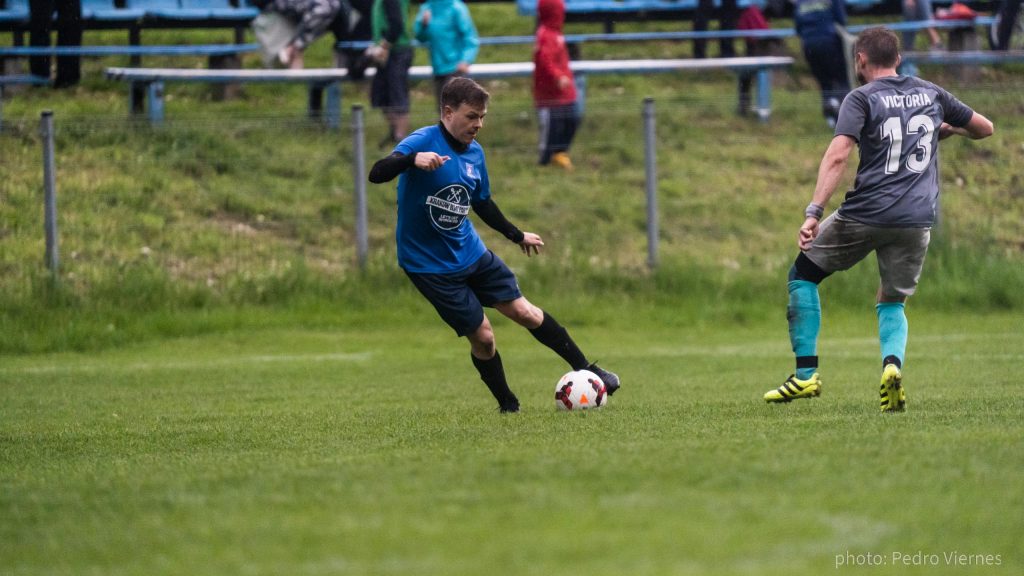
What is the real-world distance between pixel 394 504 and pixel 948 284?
37.5 ft

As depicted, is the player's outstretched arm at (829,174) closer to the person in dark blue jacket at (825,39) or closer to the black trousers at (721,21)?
→ the person in dark blue jacket at (825,39)

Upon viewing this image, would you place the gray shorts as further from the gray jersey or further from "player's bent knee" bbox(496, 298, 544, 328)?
"player's bent knee" bbox(496, 298, 544, 328)

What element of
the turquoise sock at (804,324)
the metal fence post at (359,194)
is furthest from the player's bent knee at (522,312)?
the metal fence post at (359,194)

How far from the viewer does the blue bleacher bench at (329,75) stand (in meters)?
16.8

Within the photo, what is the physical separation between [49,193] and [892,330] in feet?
29.1

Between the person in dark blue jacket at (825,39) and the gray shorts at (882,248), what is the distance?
1005 centimetres

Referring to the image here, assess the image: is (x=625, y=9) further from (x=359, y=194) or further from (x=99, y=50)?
(x=359, y=194)

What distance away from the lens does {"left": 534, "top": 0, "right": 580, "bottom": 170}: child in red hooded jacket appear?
1656cm

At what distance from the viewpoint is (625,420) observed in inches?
289

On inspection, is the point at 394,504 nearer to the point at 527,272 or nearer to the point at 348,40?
the point at 527,272

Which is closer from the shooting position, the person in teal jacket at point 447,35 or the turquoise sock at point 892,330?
the turquoise sock at point 892,330

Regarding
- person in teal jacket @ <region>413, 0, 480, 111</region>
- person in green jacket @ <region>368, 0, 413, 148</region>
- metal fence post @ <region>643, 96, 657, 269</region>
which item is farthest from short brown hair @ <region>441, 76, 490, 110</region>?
person in teal jacket @ <region>413, 0, 480, 111</region>

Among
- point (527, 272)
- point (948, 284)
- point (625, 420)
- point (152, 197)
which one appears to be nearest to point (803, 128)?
point (948, 284)

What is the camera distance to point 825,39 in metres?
17.5
